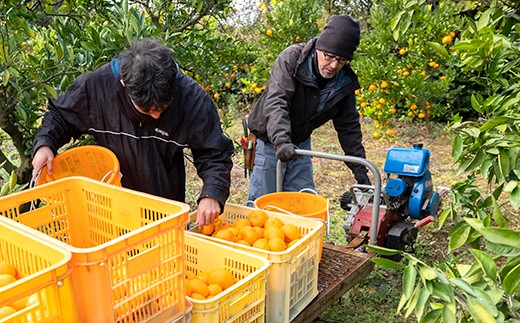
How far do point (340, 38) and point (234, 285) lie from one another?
69.8 inches

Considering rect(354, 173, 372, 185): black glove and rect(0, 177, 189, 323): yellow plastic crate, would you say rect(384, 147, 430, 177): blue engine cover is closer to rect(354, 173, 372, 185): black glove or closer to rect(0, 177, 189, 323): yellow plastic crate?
rect(354, 173, 372, 185): black glove

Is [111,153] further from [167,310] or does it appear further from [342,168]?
[342,168]

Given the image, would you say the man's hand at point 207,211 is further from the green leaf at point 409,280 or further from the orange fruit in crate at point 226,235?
the green leaf at point 409,280

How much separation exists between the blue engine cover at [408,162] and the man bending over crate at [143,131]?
1374mm

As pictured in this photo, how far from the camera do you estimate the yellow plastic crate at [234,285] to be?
159 cm

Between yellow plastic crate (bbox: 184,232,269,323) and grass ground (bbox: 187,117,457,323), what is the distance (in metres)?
1.53

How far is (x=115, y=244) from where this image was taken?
51.7 inches

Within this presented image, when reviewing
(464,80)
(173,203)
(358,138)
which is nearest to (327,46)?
(358,138)

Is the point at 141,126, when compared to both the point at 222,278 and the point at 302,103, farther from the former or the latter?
the point at 302,103

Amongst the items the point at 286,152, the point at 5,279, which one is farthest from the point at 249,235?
the point at 5,279

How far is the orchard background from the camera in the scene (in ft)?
3.43

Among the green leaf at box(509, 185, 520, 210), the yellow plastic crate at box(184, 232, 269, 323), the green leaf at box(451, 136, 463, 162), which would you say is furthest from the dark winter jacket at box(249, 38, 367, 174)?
the green leaf at box(509, 185, 520, 210)

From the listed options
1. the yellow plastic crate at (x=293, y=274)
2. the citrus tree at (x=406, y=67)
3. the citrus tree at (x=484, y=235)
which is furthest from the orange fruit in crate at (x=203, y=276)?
the citrus tree at (x=406, y=67)

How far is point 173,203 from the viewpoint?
1577mm
